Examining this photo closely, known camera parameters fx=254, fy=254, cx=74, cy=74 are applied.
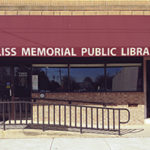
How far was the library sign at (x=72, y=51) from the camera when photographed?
25.7ft

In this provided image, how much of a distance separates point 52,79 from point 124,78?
A: 260 centimetres

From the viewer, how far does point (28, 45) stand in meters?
7.90

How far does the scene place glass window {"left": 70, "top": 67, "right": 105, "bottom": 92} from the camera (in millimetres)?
9211

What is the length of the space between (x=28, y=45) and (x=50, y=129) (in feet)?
8.73

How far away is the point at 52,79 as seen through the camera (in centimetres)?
922

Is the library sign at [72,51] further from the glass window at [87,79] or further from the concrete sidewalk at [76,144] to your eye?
the concrete sidewalk at [76,144]

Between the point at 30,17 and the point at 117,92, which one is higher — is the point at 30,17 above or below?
above

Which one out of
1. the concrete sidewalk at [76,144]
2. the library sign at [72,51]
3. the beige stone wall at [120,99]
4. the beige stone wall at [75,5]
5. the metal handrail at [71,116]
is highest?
the beige stone wall at [75,5]

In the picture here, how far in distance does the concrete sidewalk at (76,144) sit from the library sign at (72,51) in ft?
8.34

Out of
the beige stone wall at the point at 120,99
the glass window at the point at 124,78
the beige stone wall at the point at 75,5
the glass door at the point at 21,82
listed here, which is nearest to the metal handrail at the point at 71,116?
the beige stone wall at the point at 120,99

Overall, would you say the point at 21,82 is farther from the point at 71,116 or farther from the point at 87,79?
the point at 87,79

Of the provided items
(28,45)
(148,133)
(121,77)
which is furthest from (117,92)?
(28,45)

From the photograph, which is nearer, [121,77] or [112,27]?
[112,27]

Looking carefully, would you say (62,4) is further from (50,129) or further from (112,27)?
(50,129)
